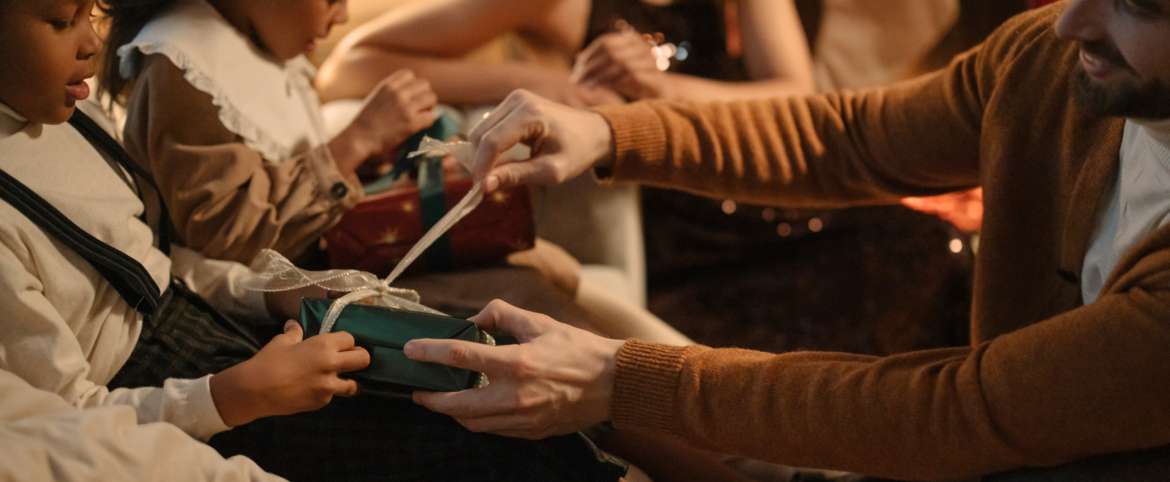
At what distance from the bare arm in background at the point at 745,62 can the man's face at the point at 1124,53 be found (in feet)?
2.15

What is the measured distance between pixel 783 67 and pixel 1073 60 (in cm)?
70

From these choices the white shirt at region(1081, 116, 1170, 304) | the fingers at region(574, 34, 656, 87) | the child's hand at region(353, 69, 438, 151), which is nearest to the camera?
the white shirt at region(1081, 116, 1170, 304)

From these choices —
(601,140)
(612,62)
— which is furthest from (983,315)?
(612,62)

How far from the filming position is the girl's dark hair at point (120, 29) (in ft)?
2.71

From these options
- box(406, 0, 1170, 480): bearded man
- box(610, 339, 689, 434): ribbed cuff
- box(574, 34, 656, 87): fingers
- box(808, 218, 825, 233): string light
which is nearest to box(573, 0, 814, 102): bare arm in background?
box(574, 34, 656, 87): fingers

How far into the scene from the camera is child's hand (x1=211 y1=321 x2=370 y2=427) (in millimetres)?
593

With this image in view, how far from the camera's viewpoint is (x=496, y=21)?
126 centimetres

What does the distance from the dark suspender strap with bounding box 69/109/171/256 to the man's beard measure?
0.82 meters

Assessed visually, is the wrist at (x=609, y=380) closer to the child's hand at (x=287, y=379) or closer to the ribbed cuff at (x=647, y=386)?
the ribbed cuff at (x=647, y=386)

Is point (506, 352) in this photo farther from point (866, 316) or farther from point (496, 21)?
point (866, 316)

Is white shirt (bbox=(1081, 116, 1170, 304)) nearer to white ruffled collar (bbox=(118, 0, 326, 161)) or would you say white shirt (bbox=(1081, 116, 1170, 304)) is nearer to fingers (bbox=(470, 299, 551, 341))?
fingers (bbox=(470, 299, 551, 341))

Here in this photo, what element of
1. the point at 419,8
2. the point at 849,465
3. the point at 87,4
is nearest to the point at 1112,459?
the point at 849,465

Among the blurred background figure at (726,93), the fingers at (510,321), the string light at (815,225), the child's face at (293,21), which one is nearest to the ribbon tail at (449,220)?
the fingers at (510,321)

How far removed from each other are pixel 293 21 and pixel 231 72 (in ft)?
0.31
